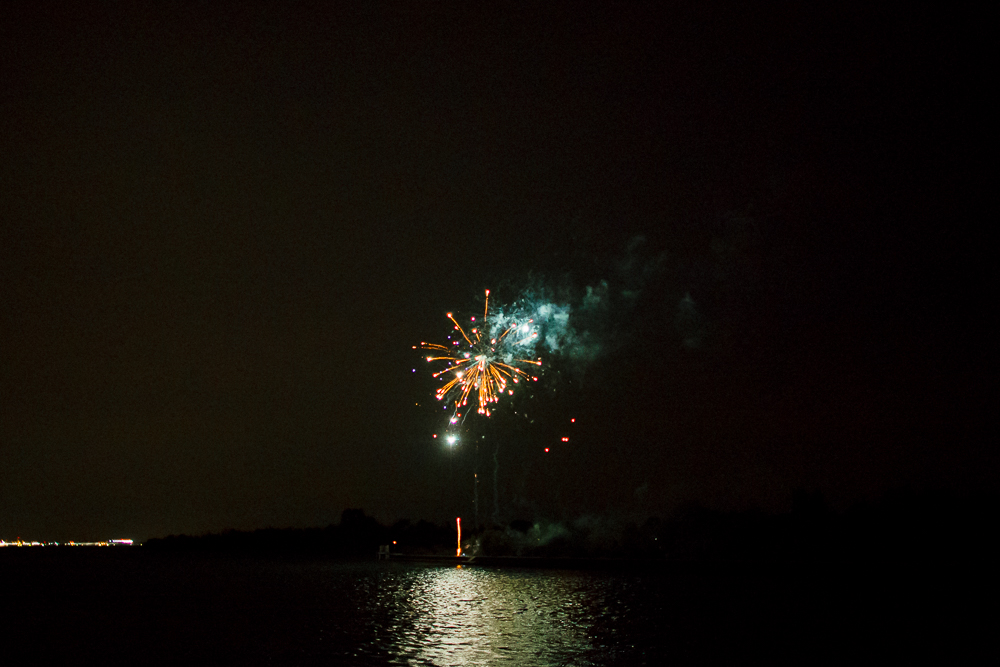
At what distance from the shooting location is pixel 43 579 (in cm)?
3544

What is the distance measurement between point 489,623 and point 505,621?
0.50 metres

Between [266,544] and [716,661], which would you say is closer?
[716,661]

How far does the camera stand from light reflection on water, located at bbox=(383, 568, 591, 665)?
12.7 m

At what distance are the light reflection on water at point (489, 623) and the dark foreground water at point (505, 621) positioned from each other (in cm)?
4

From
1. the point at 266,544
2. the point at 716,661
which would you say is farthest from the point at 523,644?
the point at 266,544

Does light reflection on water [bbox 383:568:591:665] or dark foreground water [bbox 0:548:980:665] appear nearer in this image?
light reflection on water [bbox 383:568:591:665]

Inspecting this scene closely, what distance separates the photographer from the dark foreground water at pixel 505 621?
1311 centimetres

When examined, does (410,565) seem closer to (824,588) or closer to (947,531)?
(824,588)

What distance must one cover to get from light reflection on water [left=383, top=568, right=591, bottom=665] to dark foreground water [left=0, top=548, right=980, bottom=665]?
0.14 ft

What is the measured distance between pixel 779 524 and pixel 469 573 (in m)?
18.8

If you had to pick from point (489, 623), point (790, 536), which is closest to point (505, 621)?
point (489, 623)

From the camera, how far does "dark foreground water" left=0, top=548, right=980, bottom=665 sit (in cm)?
1311

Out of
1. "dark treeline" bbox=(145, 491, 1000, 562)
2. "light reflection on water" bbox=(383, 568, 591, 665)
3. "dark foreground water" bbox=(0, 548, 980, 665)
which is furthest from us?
"dark treeline" bbox=(145, 491, 1000, 562)

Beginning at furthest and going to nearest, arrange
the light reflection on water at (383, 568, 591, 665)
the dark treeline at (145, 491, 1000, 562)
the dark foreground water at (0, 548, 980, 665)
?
1. the dark treeline at (145, 491, 1000, 562)
2. the dark foreground water at (0, 548, 980, 665)
3. the light reflection on water at (383, 568, 591, 665)
